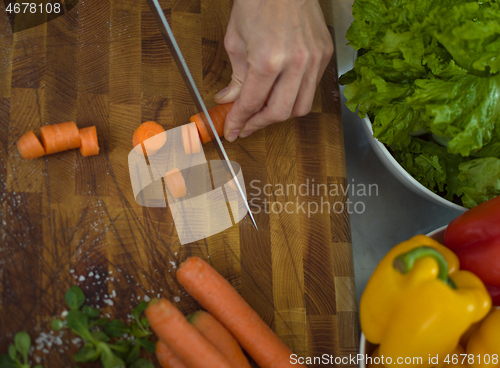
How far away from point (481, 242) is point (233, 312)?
706mm

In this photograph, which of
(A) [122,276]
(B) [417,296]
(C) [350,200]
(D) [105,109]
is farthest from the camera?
(C) [350,200]

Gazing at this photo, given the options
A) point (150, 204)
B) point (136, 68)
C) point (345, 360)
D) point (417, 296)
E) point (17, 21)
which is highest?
point (17, 21)

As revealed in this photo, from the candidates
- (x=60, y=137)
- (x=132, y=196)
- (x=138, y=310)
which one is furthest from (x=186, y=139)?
(x=138, y=310)

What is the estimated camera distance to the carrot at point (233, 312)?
3.64ft

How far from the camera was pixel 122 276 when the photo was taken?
1125 millimetres

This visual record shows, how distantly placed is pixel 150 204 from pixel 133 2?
2.26 feet

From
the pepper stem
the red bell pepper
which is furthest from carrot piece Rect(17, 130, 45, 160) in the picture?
the red bell pepper

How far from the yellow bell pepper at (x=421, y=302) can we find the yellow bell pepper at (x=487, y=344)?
0.15 feet

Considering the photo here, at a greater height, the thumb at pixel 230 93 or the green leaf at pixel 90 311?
the thumb at pixel 230 93

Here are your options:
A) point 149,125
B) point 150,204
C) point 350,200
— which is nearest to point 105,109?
point 149,125

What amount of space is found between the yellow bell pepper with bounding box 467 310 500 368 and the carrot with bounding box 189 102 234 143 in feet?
2.93

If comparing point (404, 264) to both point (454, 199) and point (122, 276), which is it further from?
point (122, 276)

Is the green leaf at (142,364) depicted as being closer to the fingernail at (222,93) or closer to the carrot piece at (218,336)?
the carrot piece at (218,336)

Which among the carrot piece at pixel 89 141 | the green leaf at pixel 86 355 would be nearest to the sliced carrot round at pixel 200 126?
the carrot piece at pixel 89 141
